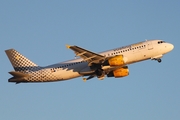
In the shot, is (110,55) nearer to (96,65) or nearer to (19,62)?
(96,65)

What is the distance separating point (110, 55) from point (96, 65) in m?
2.74

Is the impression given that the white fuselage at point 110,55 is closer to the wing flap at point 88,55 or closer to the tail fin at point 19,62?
the wing flap at point 88,55

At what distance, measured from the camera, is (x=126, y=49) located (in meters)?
66.5

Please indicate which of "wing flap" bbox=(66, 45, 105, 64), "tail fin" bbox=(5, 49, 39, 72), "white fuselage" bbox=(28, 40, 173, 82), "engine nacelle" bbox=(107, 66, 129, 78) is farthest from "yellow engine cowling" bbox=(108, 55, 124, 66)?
"tail fin" bbox=(5, 49, 39, 72)

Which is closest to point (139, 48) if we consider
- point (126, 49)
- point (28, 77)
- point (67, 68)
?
point (126, 49)

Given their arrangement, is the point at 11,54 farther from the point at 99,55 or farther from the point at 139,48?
the point at 139,48

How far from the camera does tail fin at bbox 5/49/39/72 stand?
233 feet

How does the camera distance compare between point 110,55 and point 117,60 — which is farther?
point 110,55

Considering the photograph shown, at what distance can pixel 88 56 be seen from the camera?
6562 cm

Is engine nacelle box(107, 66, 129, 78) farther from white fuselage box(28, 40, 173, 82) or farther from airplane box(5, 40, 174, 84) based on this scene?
white fuselage box(28, 40, 173, 82)

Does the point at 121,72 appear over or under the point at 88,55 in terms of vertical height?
under

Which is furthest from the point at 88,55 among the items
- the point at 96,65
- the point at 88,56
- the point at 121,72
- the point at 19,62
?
the point at 19,62

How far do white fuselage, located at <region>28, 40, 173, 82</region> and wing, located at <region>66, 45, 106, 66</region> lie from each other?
153 centimetres

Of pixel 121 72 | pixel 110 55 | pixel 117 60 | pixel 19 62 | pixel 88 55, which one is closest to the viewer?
A: pixel 117 60
